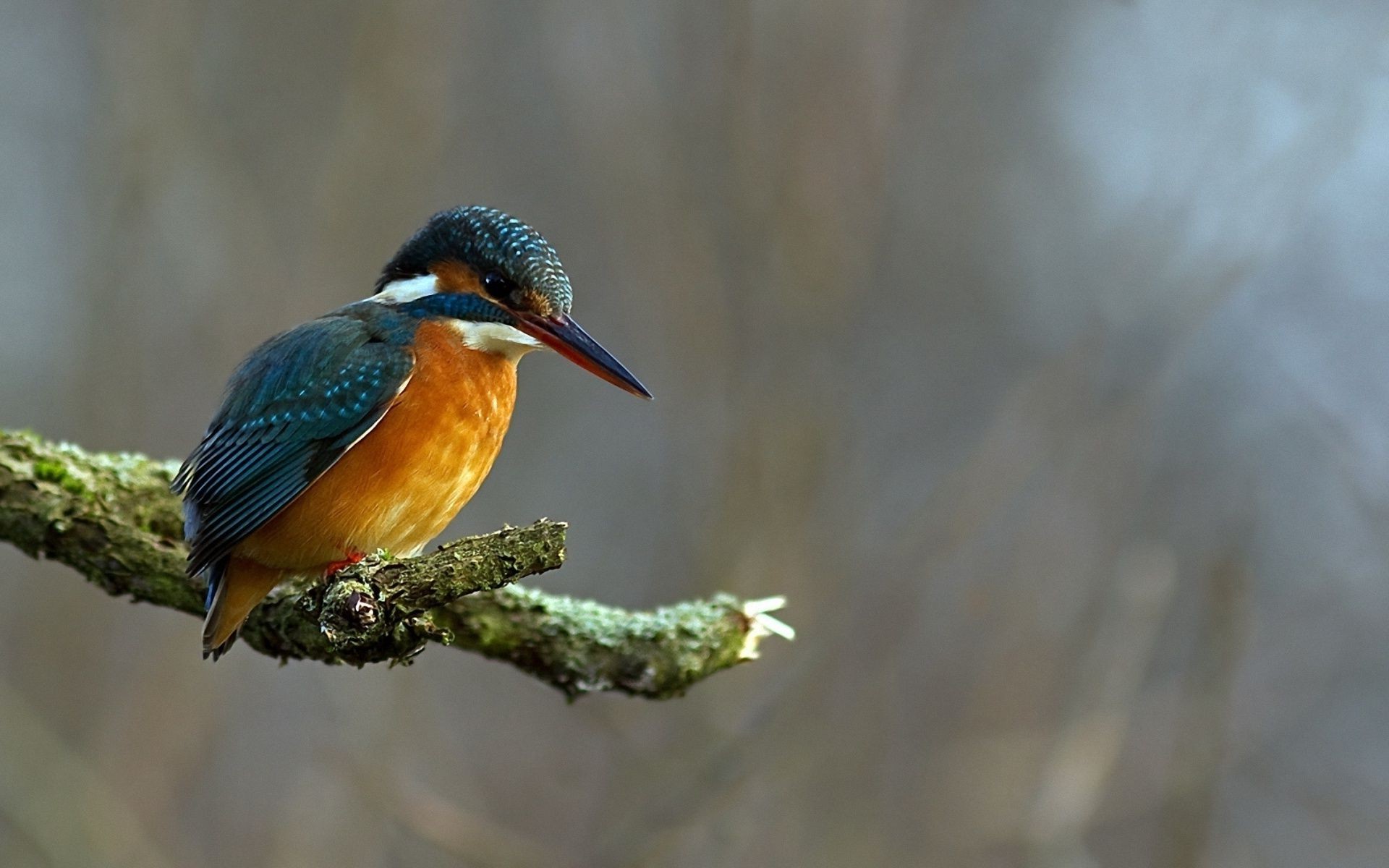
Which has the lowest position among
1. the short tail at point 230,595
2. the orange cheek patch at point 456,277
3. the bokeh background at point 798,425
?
the short tail at point 230,595

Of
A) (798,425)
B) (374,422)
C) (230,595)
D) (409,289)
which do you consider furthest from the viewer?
(798,425)

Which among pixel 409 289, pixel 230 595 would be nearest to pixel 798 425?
pixel 409 289

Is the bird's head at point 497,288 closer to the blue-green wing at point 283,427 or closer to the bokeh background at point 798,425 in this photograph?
the blue-green wing at point 283,427

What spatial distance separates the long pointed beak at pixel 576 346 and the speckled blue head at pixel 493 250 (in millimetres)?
38

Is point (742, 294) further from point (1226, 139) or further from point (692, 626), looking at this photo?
point (692, 626)

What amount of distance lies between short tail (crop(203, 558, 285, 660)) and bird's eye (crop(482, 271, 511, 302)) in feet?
2.47

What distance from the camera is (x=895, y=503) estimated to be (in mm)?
6793

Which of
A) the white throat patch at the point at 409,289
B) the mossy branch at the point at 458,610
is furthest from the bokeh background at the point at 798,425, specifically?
the white throat patch at the point at 409,289

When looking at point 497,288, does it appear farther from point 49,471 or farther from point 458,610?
point 49,471

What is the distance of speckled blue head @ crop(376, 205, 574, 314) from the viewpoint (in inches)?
105

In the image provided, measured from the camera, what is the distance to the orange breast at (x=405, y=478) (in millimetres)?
2580

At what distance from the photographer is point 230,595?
252cm

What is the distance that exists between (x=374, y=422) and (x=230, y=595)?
1.50ft

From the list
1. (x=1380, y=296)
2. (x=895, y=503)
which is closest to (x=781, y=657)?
(x=895, y=503)
